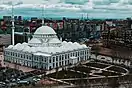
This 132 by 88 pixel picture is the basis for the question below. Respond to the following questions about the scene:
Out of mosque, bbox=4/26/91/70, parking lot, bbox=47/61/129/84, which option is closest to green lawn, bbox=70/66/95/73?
parking lot, bbox=47/61/129/84

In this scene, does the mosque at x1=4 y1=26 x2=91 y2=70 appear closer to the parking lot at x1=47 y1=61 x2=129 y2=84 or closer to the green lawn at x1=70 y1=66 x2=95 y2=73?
the parking lot at x1=47 y1=61 x2=129 y2=84

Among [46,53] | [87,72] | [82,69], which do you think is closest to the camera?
[87,72]

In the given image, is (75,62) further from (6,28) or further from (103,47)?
(6,28)

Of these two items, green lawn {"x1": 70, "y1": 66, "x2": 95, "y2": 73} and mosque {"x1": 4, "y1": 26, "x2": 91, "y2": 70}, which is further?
mosque {"x1": 4, "y1": 26, "x2": 91, "y2": 70}

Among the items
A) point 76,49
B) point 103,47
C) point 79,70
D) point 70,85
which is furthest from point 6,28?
point 70,85

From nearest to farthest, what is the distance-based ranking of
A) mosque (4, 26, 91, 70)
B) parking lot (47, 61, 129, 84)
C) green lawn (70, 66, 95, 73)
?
parking lot (47, 61, 129, 84) < green lawn (70, 66, 95, 73) < mosque (4, 26, 91, 70)

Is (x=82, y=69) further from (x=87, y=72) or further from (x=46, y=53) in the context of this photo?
(x=46, y=53)

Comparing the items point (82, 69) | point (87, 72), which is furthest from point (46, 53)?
point (87, 72)

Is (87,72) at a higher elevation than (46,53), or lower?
lower

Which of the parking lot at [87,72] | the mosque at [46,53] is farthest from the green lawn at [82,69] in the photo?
the mosque at [46,53]
